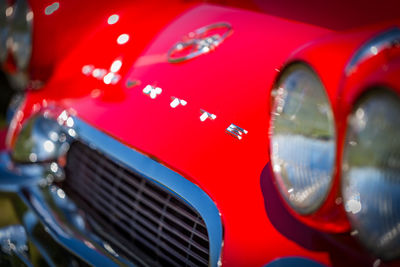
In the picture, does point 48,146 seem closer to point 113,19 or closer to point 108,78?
point 108,78

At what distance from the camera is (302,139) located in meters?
0.75

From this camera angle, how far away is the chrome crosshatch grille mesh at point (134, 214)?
1.01 m

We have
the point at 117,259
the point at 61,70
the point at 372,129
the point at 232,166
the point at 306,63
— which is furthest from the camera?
the point at 61,70

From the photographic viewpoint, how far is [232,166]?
3.01 ft

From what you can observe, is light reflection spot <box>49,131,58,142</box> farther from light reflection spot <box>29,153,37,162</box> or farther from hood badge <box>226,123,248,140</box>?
hood badge <box>226,123,248,140</box>

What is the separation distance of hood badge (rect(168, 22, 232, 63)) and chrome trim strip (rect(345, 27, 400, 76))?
0.49 metres

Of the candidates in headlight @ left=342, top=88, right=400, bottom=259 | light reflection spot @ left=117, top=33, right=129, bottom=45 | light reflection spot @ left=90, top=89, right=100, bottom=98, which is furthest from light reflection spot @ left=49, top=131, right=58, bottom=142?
headlight @ left=342, top=88, right=400, bottom=259

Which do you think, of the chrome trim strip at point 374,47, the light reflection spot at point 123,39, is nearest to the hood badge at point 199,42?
the light reflection spot at point 123,39

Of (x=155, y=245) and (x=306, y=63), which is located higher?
(x=306, y=63)

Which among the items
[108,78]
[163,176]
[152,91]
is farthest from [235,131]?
[108,78]

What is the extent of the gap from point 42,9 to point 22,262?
2.90ft

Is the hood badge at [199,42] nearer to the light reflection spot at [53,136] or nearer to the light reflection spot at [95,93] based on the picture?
the light reflection spot at [95,93]

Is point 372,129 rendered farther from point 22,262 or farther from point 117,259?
point 22,262

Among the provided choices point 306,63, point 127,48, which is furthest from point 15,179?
point 306,63
